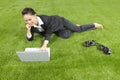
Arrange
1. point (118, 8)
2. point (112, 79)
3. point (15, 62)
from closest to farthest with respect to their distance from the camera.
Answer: point (112, 79), point (15, 62), point (118, 8)

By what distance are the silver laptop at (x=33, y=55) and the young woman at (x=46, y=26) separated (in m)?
0.11

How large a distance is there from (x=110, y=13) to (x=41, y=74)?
2157mm

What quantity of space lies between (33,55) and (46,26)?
52 centimetres

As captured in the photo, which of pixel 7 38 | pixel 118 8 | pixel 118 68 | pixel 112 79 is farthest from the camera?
pixel 118 8

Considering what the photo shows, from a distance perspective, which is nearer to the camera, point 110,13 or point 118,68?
point 118,68

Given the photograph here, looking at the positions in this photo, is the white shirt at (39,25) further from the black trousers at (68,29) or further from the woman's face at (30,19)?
the black trousers at (68,29)

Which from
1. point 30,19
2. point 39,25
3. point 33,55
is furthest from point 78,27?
point 33,55

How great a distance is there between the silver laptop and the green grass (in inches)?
2.1

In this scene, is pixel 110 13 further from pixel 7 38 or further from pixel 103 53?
pixel 7 38

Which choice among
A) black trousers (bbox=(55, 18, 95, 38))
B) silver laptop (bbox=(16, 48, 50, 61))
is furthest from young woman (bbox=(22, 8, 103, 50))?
silver laptop (bbox=(16, 48, 50, 61))

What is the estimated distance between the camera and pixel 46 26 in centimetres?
247

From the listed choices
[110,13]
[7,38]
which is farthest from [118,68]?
[110,13]

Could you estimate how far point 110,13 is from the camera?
12.1 ft

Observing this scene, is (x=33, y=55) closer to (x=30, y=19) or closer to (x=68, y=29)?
(x=30, y=19)
